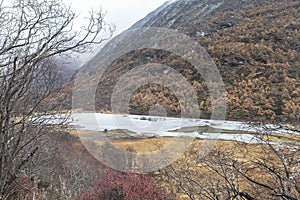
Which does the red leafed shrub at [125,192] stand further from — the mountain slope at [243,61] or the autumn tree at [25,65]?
the mountain slope at [243,61]

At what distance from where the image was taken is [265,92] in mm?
22953

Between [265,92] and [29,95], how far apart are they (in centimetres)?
2211

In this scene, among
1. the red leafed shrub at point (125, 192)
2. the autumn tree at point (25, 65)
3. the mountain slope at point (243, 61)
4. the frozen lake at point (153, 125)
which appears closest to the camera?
the autumn tree at point (25, 65)

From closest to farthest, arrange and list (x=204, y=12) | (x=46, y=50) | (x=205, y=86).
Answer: (x=46, y=50) → (x=205, y=86) → (x=204, y=12)

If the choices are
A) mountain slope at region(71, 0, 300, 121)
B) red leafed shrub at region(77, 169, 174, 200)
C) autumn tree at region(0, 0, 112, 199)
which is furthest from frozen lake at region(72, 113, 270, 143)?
autumn tree at region(0, 0, 112, 199)

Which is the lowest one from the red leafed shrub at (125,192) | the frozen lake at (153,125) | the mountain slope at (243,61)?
the red leafed shrub at (125,192)

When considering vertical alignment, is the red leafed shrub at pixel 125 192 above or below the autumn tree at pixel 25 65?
below

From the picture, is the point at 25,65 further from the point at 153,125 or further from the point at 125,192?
the point at 153,125

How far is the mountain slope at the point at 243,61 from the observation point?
22.5 meters

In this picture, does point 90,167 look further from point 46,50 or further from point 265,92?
point 265,92

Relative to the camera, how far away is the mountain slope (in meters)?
22.5

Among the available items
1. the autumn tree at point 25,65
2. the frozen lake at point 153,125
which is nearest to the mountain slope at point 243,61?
the frozen lake at point 153,125

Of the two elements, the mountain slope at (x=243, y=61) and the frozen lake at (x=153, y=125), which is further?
the mountain slope at (x=243, y=61)

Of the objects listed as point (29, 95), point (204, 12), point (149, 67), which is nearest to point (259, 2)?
point (204, 12)
